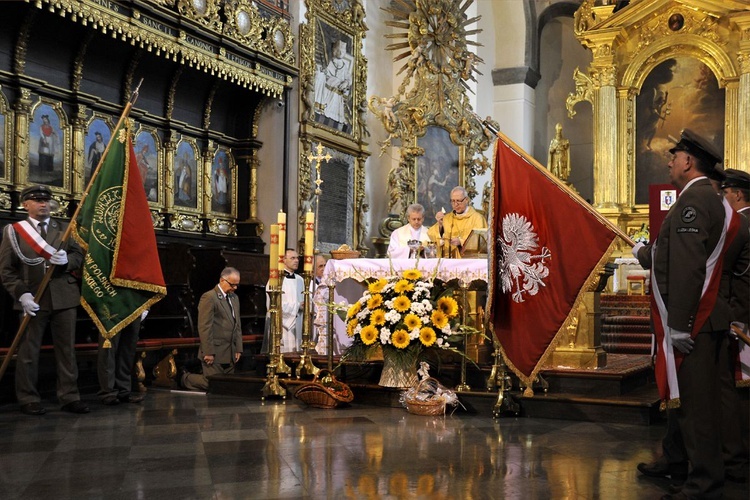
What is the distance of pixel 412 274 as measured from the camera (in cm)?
778

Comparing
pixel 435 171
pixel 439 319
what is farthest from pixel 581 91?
pixel 439 319

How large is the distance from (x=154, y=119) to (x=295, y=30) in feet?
9.98

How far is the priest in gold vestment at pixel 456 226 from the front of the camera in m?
9.04

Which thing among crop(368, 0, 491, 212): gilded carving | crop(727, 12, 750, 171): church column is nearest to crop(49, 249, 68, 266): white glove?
crop(368, 0, 491, 212): gilded carving

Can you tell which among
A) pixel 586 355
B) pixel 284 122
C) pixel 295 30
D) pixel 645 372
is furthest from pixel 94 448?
pixel 295 30

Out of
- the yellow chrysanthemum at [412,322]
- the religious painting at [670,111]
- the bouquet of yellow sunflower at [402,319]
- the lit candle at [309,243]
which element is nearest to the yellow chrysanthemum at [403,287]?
the bouquet of yellow sunflower at [402,319]

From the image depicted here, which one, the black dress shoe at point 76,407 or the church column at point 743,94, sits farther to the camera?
the church column at point 743,94

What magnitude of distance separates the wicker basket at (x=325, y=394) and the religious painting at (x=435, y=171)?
8713mm

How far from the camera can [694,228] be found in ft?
14.1

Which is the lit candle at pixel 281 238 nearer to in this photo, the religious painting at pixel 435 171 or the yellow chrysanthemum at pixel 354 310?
the yellow chrysanthemum at pixel 354 310

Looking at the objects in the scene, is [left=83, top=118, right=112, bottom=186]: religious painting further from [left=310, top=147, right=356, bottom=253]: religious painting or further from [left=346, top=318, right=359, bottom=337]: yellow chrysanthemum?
[left=346, top=318, right=359, bottom=337]: yellow chrysanthemum

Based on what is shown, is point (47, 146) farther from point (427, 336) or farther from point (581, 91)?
point (581, 91)

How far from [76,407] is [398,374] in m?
2.86

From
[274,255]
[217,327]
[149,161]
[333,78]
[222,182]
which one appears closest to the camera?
[274,255]
